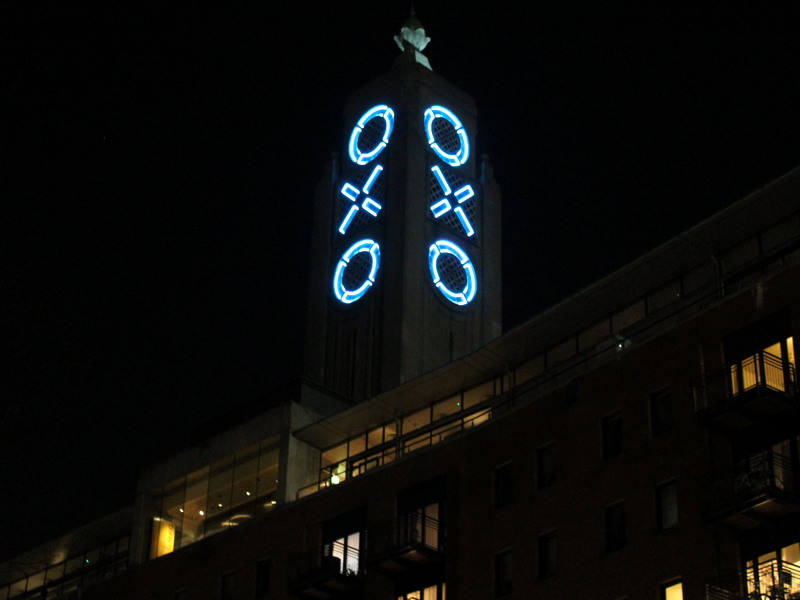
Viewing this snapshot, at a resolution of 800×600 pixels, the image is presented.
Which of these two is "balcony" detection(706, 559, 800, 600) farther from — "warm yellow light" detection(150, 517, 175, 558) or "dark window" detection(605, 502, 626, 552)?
"warm yellow light" detection(150, 517, 175, 558)

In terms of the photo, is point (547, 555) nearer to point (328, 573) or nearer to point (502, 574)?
point (502, 574)

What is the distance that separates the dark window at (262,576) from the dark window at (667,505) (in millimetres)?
20813

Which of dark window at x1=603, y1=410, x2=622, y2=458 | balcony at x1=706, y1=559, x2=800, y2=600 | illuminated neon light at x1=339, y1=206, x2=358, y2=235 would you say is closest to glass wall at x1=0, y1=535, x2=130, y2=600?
illuminated neon light at x1=339, y1=206, x2=358, y2=235

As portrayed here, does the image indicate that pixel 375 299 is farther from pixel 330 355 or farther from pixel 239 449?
pixel 239 449

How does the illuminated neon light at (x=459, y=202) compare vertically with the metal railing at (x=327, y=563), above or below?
above

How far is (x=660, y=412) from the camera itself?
5169 centimetres

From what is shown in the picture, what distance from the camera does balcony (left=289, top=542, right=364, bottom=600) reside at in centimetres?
6081

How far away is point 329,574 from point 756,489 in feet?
69.4

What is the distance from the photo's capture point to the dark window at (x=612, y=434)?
173 feet

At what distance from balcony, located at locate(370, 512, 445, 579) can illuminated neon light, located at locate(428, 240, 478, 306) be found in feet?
109

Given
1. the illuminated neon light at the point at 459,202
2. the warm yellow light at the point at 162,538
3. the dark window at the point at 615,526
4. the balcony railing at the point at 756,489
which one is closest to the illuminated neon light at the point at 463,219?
the illuminated neon light at the point at 459,202

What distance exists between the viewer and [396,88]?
98125 millimetres

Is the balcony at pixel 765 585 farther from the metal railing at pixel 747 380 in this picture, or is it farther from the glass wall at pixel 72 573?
the glass wall at pixel 72 573

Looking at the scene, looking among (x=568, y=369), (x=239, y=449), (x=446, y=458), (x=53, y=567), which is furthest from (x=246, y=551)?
(x=53, y=567)
